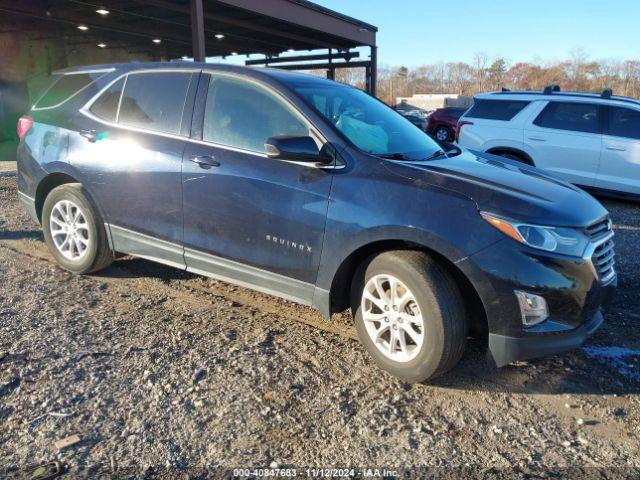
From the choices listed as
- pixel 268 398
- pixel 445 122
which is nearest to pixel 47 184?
pixel 268 398

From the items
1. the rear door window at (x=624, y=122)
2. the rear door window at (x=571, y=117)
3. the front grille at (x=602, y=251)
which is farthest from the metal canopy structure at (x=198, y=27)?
the front grille at (x=602, y=251)

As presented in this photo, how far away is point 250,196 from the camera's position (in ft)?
11.5

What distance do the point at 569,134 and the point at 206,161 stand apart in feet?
21.6

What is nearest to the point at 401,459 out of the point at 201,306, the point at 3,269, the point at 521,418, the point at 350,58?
the point at 521,418

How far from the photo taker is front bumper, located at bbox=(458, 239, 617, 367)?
2760 millimetres

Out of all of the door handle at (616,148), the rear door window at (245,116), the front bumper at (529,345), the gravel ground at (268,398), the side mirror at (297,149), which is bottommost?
the gravel ground at (268,398)

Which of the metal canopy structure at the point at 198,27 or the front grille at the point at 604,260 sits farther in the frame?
the metal canopy structure at the point at 198,27

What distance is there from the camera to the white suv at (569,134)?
7.82 metres

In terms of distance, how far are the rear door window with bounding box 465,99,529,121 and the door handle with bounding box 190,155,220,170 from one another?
6.50 m

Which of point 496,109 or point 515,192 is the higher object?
point 496,109

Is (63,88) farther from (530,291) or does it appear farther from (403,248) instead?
(530,291)

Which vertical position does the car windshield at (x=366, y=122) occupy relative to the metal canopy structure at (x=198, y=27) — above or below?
below

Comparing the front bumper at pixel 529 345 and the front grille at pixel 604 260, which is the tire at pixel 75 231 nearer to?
the front bumper at pixel 529 345

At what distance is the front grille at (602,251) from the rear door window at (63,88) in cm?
407
